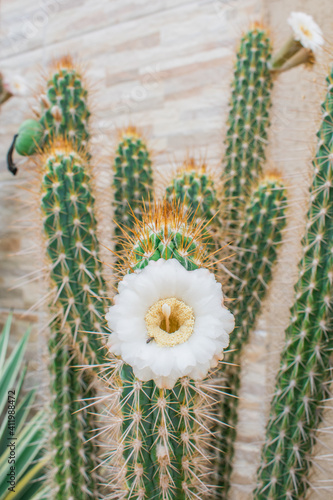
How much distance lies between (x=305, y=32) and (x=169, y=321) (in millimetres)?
770

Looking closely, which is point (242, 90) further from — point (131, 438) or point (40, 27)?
point (40, 27)

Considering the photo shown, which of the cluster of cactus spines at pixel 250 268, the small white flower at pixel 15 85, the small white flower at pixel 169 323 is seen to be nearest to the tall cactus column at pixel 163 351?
the small white flower at pixel 169 323

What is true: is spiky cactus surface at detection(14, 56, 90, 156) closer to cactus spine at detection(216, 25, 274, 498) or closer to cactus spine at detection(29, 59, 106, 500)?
cactus spine at detection(29, 59, 106, 500)

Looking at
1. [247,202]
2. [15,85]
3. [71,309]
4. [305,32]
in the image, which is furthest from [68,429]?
[15,85]

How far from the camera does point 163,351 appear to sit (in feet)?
1.56

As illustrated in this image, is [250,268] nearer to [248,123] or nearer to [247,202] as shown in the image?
[247,202]

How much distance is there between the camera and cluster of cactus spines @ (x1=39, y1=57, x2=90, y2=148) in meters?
1.02

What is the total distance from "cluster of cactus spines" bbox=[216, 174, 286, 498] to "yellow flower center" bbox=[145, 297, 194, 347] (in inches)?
17.0

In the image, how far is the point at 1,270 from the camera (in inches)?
82.6

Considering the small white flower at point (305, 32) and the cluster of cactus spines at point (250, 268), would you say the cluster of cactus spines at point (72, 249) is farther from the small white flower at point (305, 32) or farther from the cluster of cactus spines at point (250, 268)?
the small white flower at point (305, 32)

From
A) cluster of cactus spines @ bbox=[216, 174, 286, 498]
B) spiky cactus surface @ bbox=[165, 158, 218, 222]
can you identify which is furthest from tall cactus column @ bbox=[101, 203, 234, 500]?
cluster of cactus spines @ bbox=[216, 174, 286, 498]

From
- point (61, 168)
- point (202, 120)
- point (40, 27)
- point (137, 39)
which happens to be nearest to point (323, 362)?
point (61, 168)

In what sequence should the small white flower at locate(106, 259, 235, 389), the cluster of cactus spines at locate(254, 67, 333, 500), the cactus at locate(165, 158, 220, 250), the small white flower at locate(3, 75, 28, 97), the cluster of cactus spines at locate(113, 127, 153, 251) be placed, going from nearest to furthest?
the small white flower at locate(106, 259, 235, 389) < the cluster of cactus spines at locate(254, 67, 333, 500) < the cactus at locate(165, 158, 220, 250) < the cluster of cactus spines at locate(113, 127, 153, 251) < the small white flower at locate(3, 75, 28, 97)

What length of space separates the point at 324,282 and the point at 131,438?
40cm
